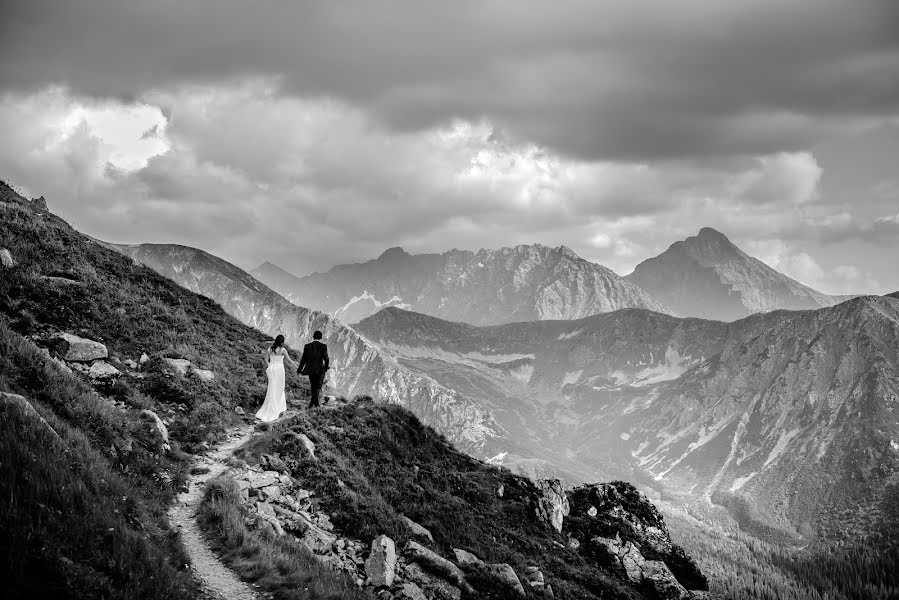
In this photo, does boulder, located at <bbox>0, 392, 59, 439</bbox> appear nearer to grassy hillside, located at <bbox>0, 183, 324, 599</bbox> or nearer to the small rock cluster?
grassy hillside, located at <bbox>0, 183, 324, 599</bbox>

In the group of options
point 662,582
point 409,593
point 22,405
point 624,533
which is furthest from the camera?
point 624,533

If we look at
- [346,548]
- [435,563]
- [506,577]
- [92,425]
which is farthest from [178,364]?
[506,577]

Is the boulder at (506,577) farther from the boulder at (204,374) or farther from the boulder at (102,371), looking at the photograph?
the boulder at (102,371)

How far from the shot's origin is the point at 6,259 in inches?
910

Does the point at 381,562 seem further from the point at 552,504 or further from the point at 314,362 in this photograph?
the point at 552,504

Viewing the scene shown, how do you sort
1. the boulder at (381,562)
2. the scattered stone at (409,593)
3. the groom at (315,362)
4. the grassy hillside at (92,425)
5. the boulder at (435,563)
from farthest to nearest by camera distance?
1. the groom at (315,362)
2. the boulder at (435,563)
3. the boulder at (381,562)
4. the scattered stone at (409,593)
5. the grassy hillside at (92,425)

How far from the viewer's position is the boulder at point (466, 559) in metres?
18.7

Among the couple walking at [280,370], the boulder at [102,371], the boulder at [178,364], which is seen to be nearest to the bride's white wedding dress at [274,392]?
the couple walking at [280,370]

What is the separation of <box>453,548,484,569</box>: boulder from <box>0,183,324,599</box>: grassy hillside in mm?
10472

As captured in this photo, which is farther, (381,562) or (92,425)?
(381,562)

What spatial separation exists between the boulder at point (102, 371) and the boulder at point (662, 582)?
2797 centimetres

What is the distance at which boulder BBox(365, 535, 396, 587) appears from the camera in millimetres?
14852

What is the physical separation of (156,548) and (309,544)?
245 inches

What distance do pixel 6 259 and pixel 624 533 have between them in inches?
1425
